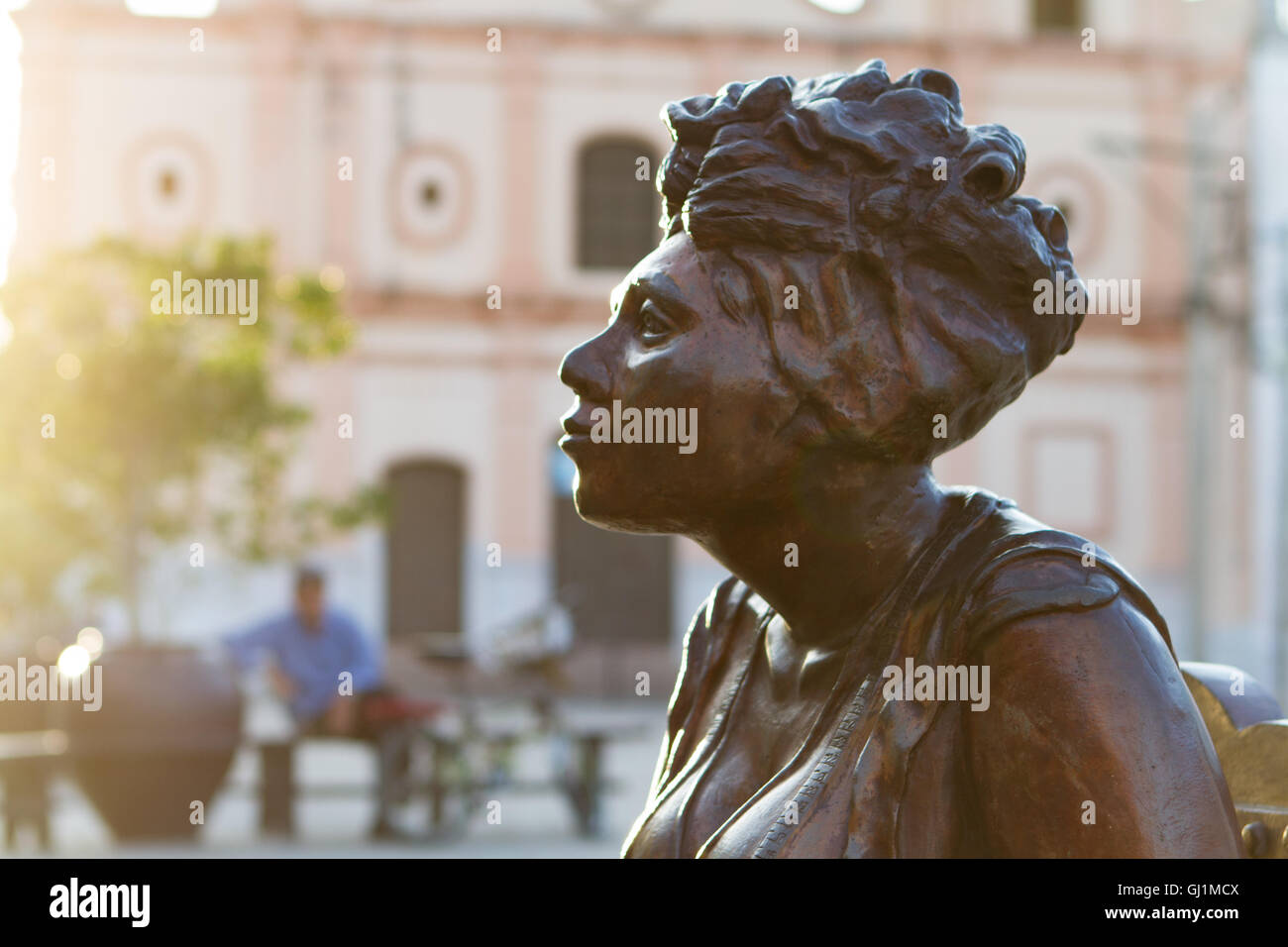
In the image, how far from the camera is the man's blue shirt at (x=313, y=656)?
10367 millimetres

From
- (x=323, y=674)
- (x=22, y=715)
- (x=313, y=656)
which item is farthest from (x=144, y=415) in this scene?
(x=22, y=715)

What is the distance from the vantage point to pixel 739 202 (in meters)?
1.59

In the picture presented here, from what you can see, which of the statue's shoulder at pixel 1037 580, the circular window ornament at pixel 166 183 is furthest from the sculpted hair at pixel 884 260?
the circular window ornament at pixel 166 183

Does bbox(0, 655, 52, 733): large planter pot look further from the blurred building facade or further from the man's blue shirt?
the blurred building facade

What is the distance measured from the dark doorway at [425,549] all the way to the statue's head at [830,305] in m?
20.9

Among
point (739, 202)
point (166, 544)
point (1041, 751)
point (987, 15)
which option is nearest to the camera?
point (1041, 751)

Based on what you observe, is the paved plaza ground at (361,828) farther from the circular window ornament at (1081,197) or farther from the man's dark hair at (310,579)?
the circular window ornament at (1081,197)

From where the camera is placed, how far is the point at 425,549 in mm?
22719

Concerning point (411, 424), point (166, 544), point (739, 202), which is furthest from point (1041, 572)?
point (411, 424)

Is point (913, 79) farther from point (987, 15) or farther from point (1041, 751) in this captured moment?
point (987, 15)

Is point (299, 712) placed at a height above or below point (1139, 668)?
below

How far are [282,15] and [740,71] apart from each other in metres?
5.86

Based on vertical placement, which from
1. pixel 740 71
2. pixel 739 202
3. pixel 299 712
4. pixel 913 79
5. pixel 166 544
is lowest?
pixel 299 712

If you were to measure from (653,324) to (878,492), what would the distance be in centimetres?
25
